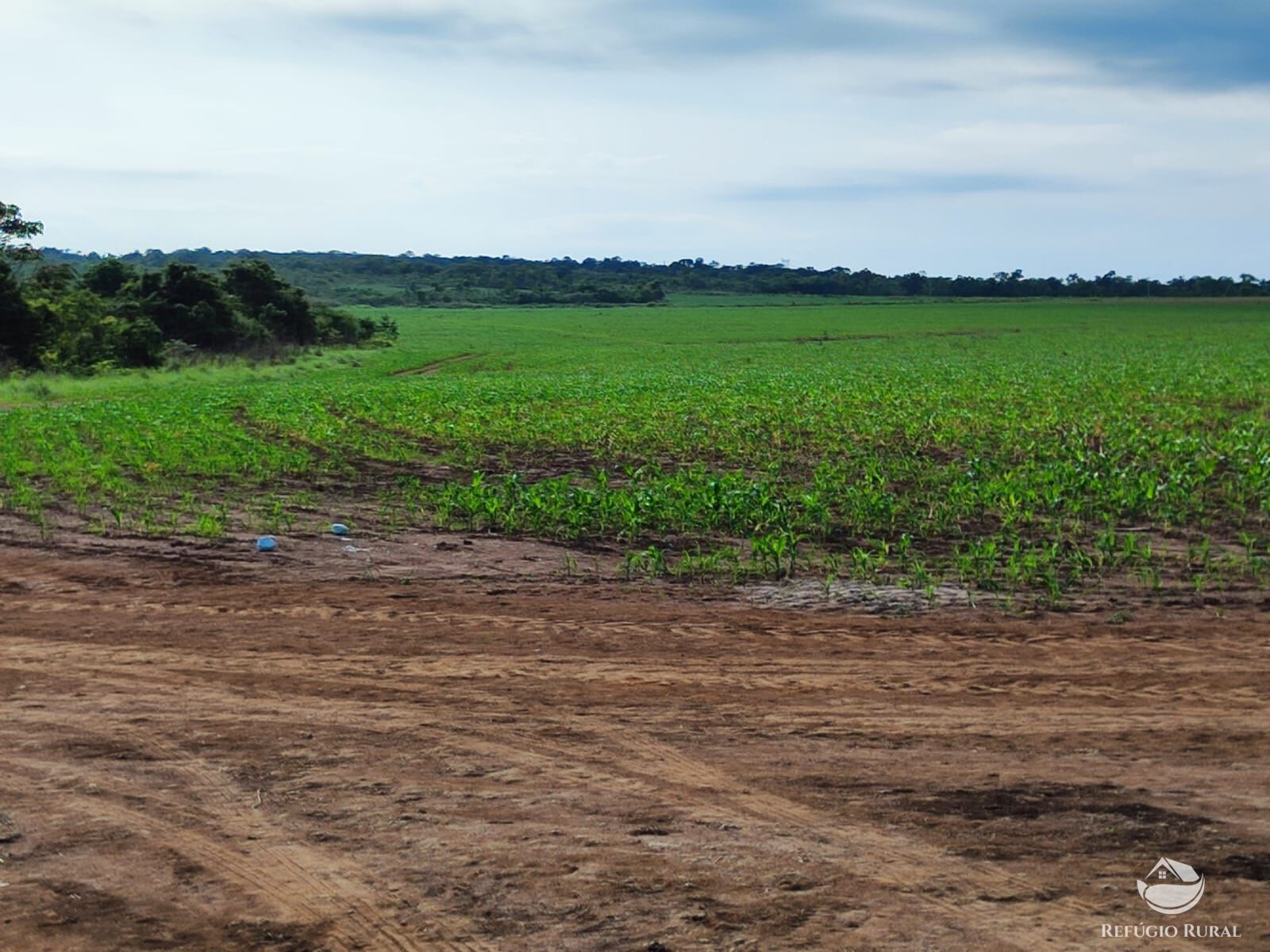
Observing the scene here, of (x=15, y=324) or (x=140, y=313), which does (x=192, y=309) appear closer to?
(x=140, y=313)

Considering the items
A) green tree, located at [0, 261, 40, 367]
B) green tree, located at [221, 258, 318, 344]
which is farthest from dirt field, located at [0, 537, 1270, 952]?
green tree, located at [221, 258, 318, 344]

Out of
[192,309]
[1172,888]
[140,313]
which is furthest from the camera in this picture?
[192,309]

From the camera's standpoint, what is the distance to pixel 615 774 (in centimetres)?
544

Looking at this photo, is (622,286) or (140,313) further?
(622,286)

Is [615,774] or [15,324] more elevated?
[15,324]

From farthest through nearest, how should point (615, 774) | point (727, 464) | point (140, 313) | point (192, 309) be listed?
point (192, 309) → point (140, 313) → point (727, 464) → point (615, 774)

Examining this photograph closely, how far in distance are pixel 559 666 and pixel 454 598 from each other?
1.95 m

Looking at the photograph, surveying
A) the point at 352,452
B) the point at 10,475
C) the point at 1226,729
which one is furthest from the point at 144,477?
the point at 1226,729

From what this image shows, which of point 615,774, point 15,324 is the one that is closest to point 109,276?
point 15,324

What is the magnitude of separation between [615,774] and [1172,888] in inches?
92.9

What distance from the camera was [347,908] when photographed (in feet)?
13.9

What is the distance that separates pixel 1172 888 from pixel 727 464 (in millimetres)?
13133

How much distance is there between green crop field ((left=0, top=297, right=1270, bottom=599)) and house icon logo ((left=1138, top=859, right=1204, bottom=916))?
16.0ft

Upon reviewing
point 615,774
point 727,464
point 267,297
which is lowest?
point 615,774
